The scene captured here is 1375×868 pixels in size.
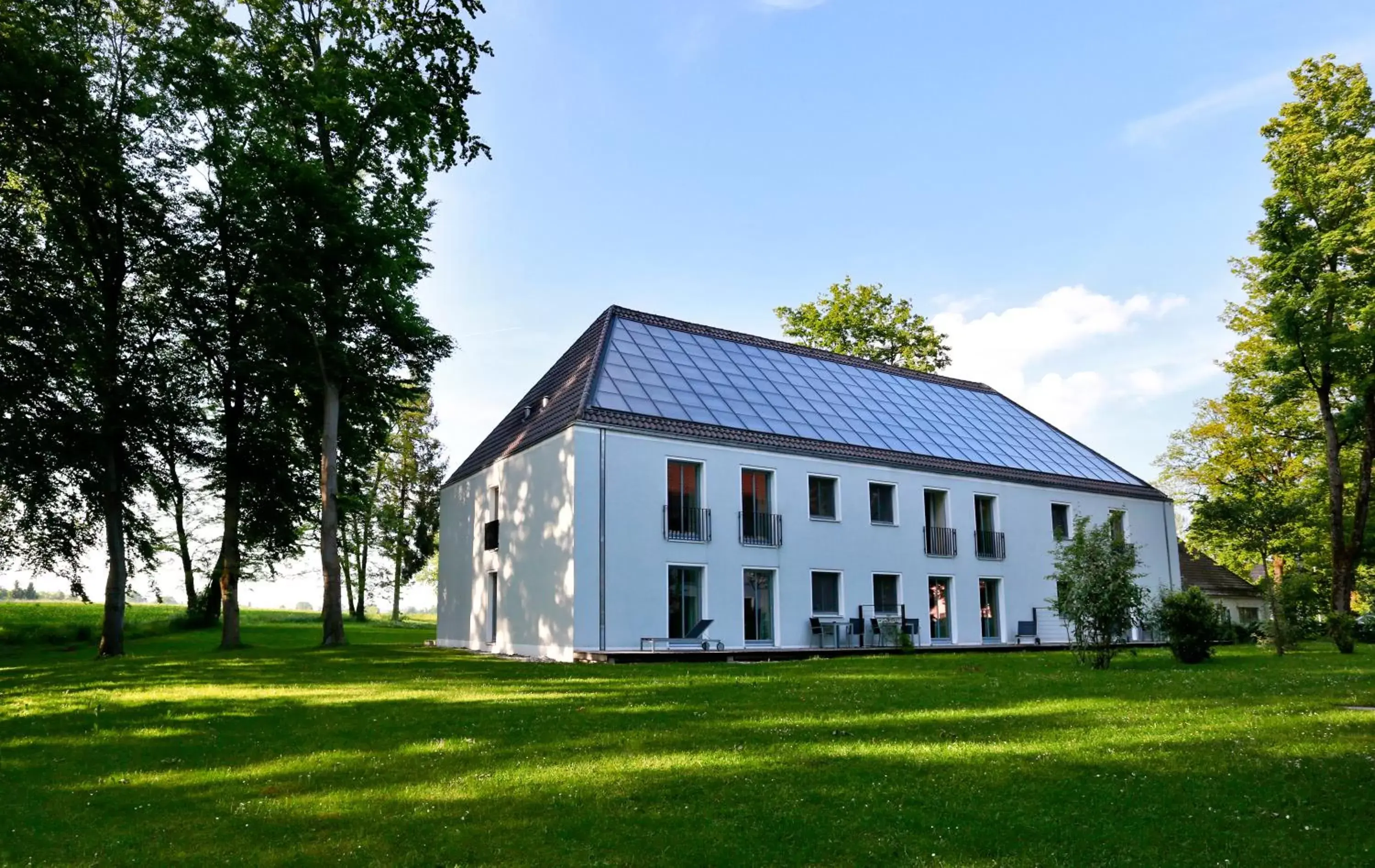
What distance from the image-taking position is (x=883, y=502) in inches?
1057

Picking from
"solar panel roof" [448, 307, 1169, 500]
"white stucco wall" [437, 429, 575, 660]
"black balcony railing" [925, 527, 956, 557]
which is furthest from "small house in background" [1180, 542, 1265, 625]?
"white stucco wall" [437, 429, 575, 660]

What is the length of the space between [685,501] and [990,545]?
11.8m

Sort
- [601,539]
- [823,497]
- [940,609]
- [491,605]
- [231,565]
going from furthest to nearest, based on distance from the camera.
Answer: [940,609] < [491,605] < [823,497] < [231,565] < [601,539]

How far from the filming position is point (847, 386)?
30.8 m

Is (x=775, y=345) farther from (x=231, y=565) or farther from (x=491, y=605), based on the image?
(x=231, y=565)

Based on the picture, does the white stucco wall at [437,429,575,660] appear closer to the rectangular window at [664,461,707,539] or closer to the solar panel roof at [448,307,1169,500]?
the solar panel roof at [448,307,1169,500]

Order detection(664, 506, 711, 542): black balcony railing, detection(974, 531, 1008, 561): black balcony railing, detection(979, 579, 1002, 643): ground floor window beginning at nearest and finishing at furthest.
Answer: detection(664, 506, 711, 542): black balcony railing
detection(979, 579, 1002, 643): ground floor window
detection(974, 531, 1008, 561): black balcony railing

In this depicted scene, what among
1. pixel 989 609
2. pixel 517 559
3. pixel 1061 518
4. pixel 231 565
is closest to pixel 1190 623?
pixel 989 609

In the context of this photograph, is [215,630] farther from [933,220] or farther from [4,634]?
[933,220]

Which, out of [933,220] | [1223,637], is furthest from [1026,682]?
[1223,637]

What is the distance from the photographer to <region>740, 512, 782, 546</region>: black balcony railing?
76.9ft

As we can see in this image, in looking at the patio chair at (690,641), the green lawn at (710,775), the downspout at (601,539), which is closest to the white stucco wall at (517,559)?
the downspout at (601,539)

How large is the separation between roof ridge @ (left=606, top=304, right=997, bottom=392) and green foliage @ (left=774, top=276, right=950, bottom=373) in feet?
35.9

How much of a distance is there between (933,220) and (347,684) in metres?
18.0
